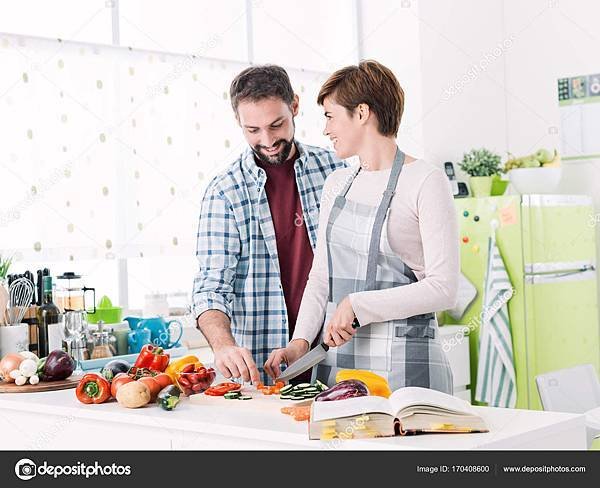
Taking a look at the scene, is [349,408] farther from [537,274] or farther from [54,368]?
[537,274]

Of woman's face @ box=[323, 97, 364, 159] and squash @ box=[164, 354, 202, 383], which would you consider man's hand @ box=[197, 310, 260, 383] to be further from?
woman's face @ box=[323, 97, 364, 159]

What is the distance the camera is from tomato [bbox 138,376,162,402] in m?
1.83

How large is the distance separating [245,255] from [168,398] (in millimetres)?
587

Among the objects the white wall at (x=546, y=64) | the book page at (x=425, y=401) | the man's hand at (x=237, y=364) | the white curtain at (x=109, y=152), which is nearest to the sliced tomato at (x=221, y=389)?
the man's hand at (x=237, y=364)

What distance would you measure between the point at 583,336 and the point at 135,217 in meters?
2.10

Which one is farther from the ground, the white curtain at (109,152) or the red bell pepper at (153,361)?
the white curtain at (109,152)

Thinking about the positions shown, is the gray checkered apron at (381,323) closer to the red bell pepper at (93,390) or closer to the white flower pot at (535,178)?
the red bell pepper at (93,390)

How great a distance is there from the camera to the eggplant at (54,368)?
7.39 ft

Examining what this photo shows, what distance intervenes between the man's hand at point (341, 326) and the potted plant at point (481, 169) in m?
2.55

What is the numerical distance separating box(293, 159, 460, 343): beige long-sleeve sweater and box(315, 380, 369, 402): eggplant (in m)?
0.27

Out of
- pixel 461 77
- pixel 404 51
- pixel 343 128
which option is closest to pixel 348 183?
pixel 343 128

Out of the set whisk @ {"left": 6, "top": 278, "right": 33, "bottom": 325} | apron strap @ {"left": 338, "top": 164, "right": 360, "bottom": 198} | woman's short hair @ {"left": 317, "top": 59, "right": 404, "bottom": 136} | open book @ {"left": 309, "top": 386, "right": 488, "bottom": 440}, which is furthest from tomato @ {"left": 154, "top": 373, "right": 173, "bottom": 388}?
whisk @ {"left": 6, "top": 278, "right": 33, "bottom": 325}
